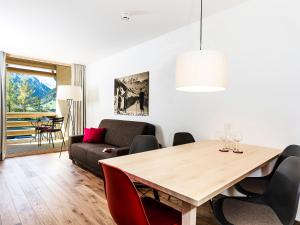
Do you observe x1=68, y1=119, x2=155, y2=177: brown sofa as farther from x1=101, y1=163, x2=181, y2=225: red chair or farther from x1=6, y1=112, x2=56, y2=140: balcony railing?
x1=6, y1=112, x2=56, y2=140: balcony railing

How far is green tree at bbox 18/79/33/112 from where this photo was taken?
6578 millimetres

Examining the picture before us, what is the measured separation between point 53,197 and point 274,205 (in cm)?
251

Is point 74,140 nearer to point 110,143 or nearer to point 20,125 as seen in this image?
point 110,143

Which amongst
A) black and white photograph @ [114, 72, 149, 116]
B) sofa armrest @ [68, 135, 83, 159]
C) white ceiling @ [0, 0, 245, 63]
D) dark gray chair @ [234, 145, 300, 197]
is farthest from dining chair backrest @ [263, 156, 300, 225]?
sofa armrest @ [68, 135, 83, 159]

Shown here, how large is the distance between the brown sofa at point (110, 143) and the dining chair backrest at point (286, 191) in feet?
6.69

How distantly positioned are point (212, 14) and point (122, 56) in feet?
7.23

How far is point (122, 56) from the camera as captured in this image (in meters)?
4.35

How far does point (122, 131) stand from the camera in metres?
3.79

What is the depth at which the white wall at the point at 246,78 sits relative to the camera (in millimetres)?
2080

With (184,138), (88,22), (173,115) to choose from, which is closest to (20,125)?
(88,22)

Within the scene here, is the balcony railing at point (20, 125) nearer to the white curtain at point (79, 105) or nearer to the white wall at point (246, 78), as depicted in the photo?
the white curtain at point (79, 105)

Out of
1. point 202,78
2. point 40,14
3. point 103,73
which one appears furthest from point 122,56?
point 202,78

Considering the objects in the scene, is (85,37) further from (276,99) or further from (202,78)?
(276,99)

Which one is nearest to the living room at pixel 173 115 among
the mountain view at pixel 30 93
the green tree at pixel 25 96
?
the mountain view at pixel 30 93
